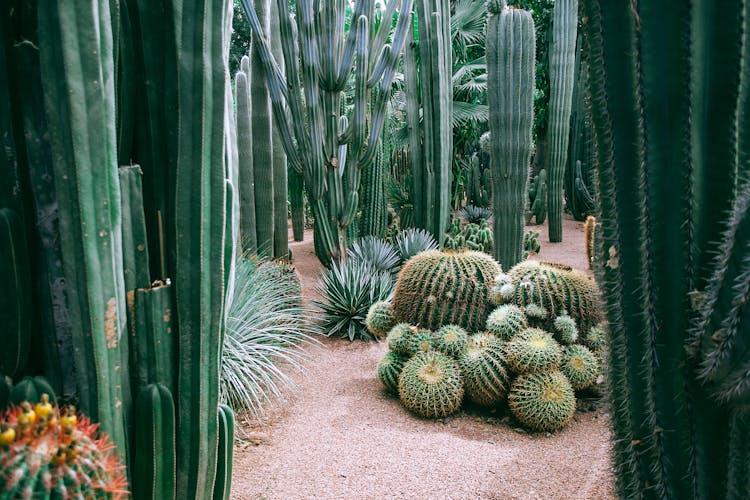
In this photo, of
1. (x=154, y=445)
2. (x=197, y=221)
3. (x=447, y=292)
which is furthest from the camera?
(x=447, y=292)

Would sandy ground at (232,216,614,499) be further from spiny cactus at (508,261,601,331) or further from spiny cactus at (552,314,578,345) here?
spiny cactus at (508,261,601,331)

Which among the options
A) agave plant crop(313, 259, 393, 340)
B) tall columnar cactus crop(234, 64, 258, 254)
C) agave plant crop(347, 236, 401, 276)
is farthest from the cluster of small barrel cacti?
tall columnar cactus crop(234, 64, 258, 254)

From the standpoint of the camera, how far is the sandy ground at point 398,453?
2916 millimetres

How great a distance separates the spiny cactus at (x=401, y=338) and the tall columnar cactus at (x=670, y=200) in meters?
2.49

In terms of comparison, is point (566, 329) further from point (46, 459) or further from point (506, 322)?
point (46, 459)

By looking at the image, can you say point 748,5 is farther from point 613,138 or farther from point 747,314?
point 747,314

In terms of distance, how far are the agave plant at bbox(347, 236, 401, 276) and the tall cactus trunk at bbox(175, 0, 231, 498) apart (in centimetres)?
478

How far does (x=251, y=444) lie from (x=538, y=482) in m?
1.78

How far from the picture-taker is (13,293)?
5.04 feet

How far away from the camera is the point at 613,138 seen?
1681 millimetres

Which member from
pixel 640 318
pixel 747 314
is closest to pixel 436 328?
pixel 640 318

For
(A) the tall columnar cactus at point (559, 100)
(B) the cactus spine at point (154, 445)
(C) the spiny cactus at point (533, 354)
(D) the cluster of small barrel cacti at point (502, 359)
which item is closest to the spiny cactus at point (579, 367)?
(D) the cluster of small barrel cacti at point (502, 359)

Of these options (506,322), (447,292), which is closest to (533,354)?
(506,322)

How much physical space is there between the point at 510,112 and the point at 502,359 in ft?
12.3
